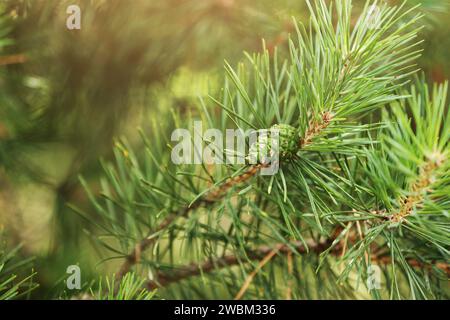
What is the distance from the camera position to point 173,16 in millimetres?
502

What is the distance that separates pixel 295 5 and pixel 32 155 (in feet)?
0.89

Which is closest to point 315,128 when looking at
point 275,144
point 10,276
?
point 275,144

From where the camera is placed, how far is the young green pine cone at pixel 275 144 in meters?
0.27

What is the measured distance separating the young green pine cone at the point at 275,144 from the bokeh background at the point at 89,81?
0.18 m

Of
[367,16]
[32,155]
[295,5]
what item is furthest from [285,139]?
[32,155]

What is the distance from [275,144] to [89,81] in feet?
0.88

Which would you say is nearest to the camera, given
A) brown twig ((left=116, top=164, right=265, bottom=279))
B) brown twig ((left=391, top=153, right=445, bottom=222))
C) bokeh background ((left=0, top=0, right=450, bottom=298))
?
brown twig ((left=391, top=153, right=445, bottom=222))

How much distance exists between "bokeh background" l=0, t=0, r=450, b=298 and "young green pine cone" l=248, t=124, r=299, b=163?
18 cm

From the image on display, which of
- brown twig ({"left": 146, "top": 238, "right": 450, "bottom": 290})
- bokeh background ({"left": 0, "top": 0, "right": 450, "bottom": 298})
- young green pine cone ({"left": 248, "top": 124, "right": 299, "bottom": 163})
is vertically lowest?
brown twig ({"left": 146, "top": 238, "right": 450, "bottom": 290})

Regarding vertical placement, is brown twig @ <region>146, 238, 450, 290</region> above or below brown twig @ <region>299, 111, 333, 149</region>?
below

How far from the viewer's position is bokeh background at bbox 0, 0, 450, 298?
45 centimetres

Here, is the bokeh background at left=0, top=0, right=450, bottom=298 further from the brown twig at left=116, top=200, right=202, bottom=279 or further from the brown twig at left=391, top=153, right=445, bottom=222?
the brown twig at left=391, top=153, right=445, bottom=222

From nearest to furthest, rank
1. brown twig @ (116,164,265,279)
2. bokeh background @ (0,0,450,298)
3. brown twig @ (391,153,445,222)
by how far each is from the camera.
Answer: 1. brown twig @ (391,153,445,222)
2. brown twig @ (116,164,265,279)
3. bokeh background @ (0,0,450,298)

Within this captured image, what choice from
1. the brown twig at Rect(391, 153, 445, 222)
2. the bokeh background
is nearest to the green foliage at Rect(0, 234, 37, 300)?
the bokeh background
